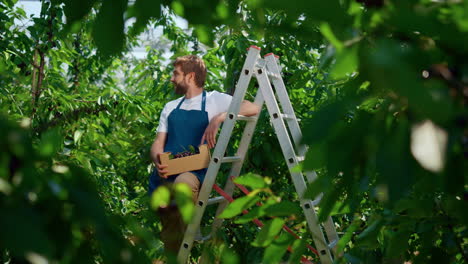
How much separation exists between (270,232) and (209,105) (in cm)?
215

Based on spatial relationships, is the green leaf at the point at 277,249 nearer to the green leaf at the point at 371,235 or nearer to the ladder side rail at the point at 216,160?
the green leaf at the point at 371,235

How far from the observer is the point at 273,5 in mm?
439

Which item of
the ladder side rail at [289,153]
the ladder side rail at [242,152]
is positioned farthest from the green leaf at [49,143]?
the ladder side rail at [242,152]

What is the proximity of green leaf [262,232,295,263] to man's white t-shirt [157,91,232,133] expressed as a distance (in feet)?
6.88

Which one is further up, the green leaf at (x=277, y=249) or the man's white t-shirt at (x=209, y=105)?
the green leaf at (x=277, y=249)

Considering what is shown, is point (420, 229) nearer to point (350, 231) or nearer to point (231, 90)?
point (350, 231)

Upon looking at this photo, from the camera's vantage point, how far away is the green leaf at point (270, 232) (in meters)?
0.72

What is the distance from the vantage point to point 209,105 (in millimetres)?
2842

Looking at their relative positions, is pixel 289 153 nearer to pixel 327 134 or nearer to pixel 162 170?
pixel 162 170

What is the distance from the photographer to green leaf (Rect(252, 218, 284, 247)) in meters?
0.72

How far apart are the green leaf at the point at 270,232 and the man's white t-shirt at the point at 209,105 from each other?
82.0 inches

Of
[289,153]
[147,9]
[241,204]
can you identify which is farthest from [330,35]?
[289,153]

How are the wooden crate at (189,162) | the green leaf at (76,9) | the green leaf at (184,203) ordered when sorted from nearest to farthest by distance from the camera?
the green leaf at (184,203)
the green leaf at (76,9)
the wooden crate at (189,162)

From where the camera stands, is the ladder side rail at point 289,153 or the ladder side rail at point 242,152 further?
the ladder side rail at point 242,152
